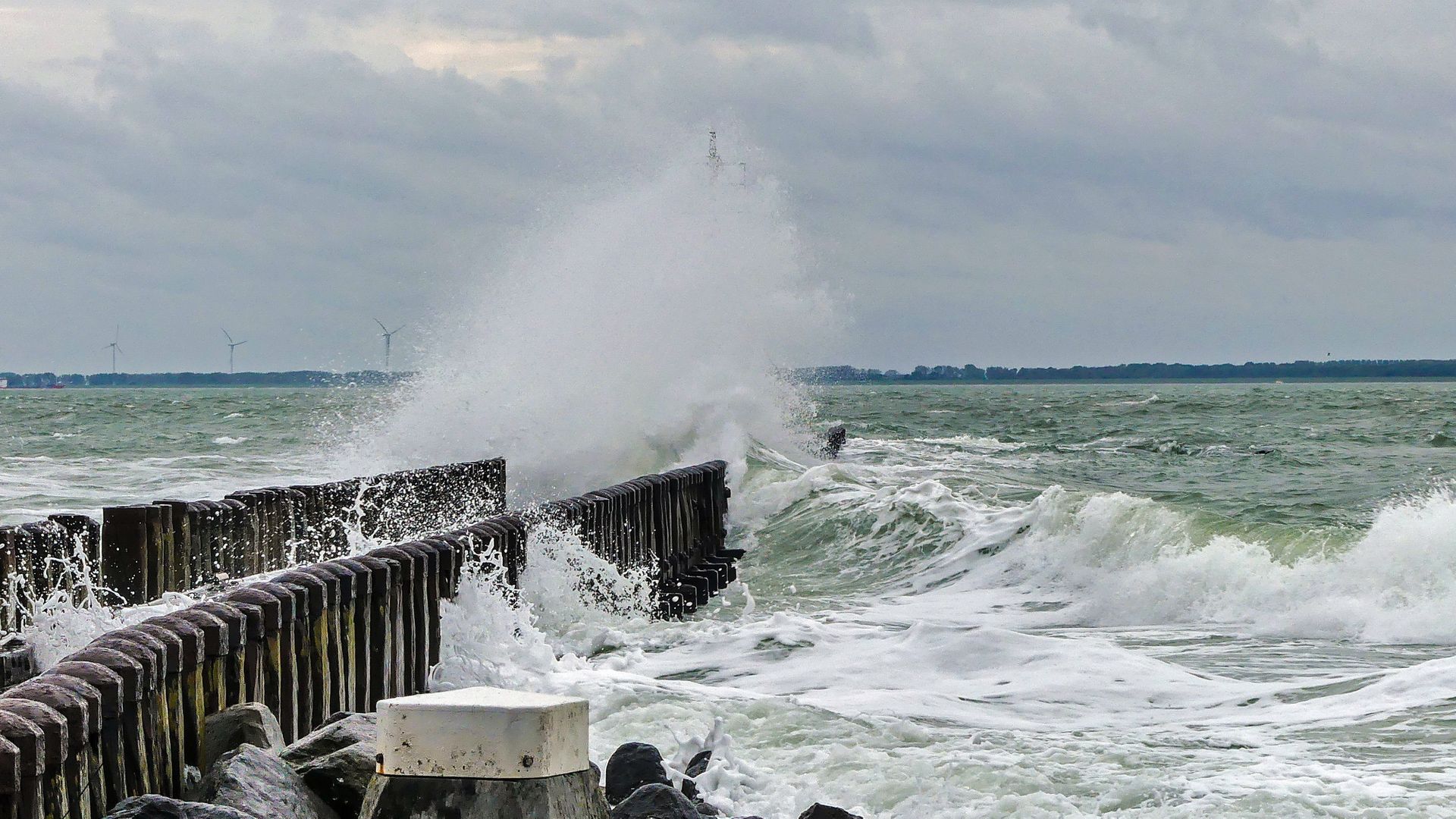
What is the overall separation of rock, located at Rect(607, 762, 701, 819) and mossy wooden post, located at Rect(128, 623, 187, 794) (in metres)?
1.36

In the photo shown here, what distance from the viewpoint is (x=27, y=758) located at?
11.8ft

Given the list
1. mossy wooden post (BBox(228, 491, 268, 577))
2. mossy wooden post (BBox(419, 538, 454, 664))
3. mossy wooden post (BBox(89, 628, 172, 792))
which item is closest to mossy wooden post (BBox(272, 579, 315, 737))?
mossy wooden post (BBox(89, 628, 172, 792))

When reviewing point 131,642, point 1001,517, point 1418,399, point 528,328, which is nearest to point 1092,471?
point 528,328

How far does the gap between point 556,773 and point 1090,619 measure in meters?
8.99

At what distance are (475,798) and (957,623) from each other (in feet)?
28.2

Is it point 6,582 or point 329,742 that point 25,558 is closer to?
point 6,582

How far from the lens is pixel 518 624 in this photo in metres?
8.30

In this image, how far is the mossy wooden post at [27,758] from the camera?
3.59 metres

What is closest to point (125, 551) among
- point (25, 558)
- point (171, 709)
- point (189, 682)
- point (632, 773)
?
point (25, 558)

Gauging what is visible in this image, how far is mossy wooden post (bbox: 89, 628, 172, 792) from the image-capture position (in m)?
4.35

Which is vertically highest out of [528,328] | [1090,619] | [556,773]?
[528,328]

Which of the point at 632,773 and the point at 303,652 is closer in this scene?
the point at 632,773

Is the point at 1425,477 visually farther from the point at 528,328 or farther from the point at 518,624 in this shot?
the point at 518,624

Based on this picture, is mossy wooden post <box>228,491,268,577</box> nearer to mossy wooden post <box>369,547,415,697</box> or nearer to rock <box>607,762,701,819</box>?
mossy wooden post <box>369,547,415,697</box>
